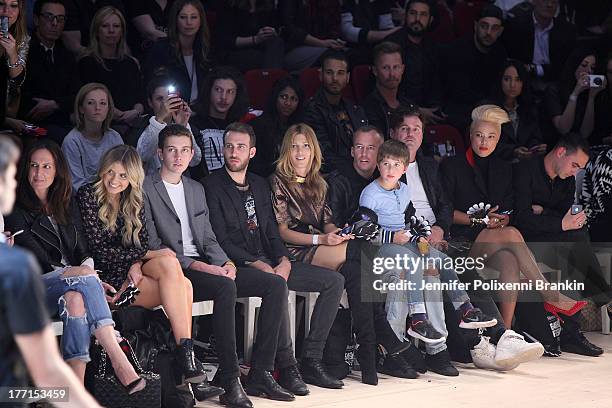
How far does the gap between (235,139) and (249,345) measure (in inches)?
43.2

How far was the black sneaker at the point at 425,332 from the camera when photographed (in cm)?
653

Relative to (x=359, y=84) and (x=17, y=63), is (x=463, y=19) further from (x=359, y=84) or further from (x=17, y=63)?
(x=17, y=63)

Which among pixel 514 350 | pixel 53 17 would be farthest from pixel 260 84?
pixel 514 350

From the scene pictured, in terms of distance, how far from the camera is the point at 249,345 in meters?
6.20

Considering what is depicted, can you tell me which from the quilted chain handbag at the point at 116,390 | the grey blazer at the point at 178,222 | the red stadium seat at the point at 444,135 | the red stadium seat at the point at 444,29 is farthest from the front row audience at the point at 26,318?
the red stadium seat at the point at 444,29

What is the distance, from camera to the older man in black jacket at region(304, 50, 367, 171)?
24.1ft

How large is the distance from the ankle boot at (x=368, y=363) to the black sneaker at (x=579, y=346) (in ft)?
5.25

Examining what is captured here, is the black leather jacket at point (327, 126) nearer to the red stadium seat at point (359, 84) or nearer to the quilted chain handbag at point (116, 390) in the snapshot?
the red stadium seat at point (359, 84)

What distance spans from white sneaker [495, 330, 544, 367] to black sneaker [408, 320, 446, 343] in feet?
1.28

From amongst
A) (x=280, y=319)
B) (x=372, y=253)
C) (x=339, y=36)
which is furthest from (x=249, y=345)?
(x=339, y=36)

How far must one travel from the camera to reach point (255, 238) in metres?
6.42

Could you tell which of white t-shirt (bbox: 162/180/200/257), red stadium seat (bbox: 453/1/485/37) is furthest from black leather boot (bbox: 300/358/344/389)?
red stadium seat (bbox: 453/1/485/37)

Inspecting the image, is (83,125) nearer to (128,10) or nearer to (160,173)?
(160,173)

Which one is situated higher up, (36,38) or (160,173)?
(36,38)
